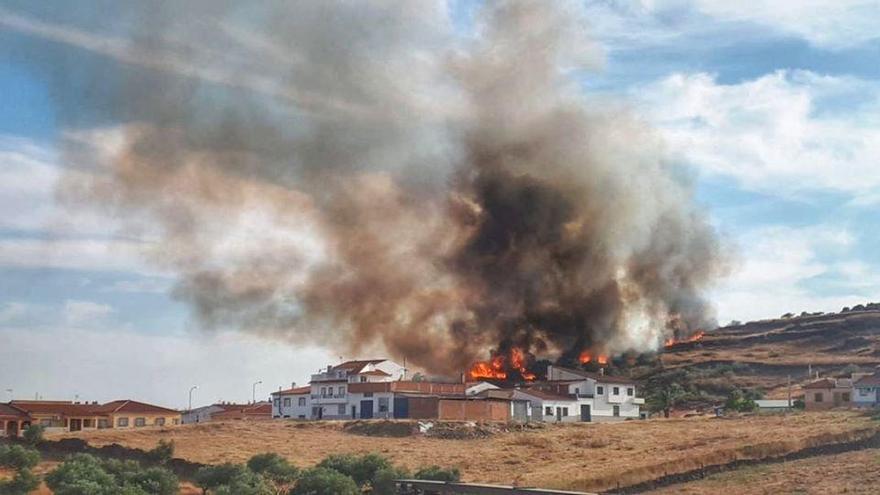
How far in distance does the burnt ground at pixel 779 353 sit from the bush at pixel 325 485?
227 feet

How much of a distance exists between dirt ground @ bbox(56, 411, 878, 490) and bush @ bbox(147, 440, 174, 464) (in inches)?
42.6

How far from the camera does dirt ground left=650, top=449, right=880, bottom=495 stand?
4019 cm

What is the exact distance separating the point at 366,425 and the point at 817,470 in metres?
38.9

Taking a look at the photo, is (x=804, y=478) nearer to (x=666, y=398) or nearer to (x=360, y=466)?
(x=360, y=466)

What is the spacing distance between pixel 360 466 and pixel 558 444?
2124cm

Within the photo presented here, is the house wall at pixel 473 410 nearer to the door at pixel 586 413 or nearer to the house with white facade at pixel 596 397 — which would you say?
the house with white facade at pixel 596 397

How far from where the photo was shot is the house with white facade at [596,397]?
301 feet

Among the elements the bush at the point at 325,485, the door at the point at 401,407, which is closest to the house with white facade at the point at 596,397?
the door at the point at 401,407

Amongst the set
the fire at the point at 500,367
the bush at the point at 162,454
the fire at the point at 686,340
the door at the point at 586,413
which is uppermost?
the fire at the point at 686,340

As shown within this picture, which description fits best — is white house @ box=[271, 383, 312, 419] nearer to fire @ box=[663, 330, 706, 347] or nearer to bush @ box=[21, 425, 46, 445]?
bush @ box=[21, 425, 46, 445]

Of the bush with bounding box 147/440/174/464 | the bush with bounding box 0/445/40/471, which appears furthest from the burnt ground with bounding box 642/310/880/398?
the bush with bounding box 0/445/40/471

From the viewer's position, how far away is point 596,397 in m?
93.6

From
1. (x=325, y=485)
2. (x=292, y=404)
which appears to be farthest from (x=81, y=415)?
(x=325, y=485)

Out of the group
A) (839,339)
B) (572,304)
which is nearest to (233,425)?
(572,304)
